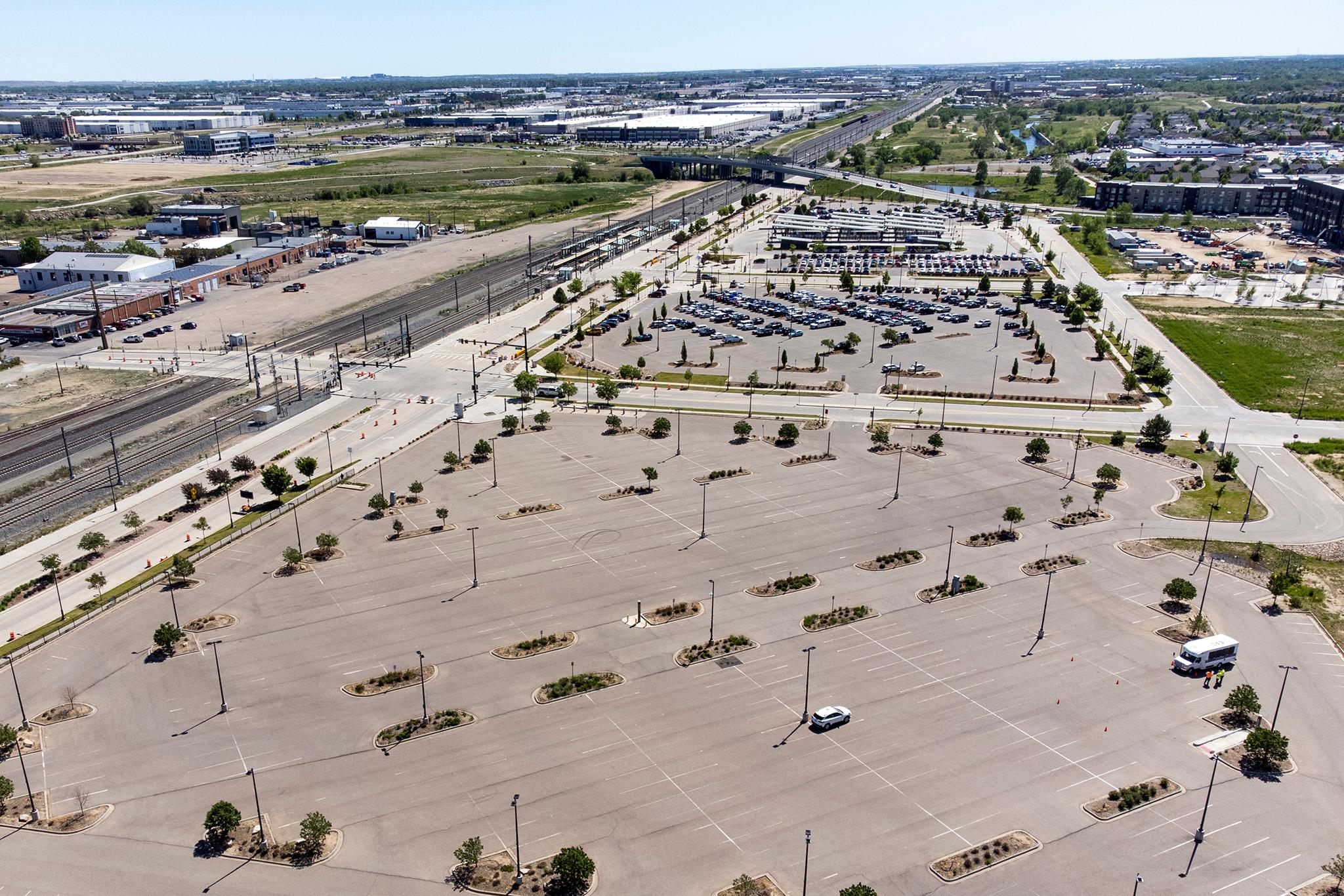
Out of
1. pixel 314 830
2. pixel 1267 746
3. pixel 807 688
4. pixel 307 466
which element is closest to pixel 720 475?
pixel 807 688

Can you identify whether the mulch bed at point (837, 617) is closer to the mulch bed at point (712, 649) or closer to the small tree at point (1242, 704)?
the mulch bed at point (712, 649)

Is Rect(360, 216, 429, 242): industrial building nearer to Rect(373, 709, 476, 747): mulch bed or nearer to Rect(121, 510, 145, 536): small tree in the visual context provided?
Rect(121, 510, 145, 536): small tree

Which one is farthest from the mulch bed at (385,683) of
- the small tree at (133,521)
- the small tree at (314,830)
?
the small tree at (133,521)

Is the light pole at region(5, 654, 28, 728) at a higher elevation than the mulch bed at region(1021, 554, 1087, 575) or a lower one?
lower

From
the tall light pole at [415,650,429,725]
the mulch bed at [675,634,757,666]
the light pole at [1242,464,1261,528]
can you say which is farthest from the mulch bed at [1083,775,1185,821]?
the light pole at [1242,464,1261,528]

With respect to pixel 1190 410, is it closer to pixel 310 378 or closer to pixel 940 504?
pixel 940 504

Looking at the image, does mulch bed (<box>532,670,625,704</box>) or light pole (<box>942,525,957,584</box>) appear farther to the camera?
light pole (<box>942,525,957,584</box>)

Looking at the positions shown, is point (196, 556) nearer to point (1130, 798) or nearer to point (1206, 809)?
point (1130, 798)
